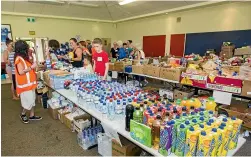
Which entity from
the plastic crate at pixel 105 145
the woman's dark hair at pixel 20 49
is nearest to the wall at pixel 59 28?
the woman's dark hair at pixel 20 49

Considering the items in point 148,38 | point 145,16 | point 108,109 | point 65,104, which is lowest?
point 65,104

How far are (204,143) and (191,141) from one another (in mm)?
79

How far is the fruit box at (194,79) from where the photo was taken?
3346mm

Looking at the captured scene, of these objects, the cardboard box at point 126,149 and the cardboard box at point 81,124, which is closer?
the cardboard box at point 126,149

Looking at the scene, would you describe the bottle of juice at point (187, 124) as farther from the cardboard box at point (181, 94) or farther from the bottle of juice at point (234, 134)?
the cardboard box at point (181, 94)

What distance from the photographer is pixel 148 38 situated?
373 inches

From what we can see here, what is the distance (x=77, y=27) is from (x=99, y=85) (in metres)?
8.18

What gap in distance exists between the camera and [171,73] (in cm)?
384

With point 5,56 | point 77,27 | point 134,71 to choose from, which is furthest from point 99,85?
point 77,27

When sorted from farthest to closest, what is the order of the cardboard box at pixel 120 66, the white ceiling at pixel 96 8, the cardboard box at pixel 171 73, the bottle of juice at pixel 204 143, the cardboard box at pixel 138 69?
the white ceiling at pixel 96 8 < the cardboard box at pixel 120 66 < the cardboard box at pixel 138 69 < the cardboard box at pixel 171 73 < the bottle of juice at pixel 204 143

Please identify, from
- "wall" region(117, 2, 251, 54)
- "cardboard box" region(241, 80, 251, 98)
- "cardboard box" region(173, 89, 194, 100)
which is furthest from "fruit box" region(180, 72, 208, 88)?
"wall" region(117, 2, 251, 54)

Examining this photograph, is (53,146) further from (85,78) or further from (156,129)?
(156,129)

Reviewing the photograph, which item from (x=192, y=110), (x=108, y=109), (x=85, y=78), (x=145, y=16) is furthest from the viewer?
(x=145, y=16)

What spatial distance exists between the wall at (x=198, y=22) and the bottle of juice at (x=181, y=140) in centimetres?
623
